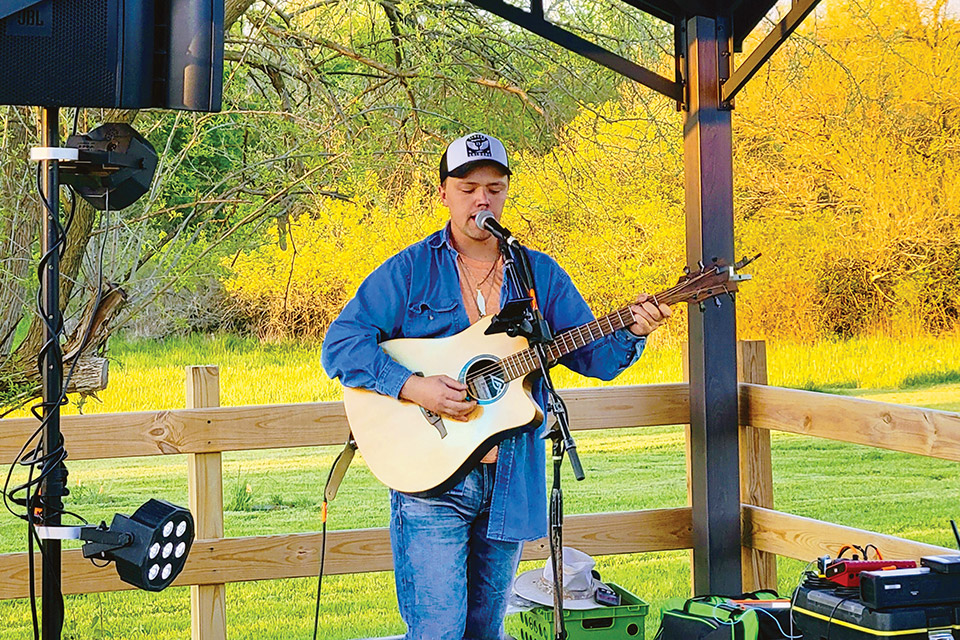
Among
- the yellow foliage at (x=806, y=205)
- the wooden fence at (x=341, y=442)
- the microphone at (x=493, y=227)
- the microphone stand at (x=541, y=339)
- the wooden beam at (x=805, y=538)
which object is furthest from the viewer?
the yellow foliage at (x=806, y=205)

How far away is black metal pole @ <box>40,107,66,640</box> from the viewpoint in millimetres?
2053

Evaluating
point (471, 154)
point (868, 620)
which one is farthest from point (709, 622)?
point (471, 154)

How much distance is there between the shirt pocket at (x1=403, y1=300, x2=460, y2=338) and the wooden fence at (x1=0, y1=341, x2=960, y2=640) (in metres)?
1.16

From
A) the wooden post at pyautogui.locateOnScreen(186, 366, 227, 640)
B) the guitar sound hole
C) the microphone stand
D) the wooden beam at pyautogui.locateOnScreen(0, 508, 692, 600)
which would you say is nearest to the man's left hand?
the microphone stand

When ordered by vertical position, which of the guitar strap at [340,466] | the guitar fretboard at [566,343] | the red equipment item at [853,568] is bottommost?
the red equipment item at [853,568]

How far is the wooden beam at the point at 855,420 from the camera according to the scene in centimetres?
321

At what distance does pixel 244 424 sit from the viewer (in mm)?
3762

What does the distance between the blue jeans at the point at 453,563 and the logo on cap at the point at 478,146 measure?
754mm

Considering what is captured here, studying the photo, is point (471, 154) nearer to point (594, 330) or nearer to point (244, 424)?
point (594, 330)

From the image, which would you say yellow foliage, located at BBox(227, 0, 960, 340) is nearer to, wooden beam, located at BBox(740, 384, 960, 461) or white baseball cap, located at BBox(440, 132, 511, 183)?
wooden beam, located at BBox(740, 384, 960, 461)

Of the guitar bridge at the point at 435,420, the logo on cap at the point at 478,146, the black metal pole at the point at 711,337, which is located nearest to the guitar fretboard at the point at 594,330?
the guitar bridge at the point at 435,420

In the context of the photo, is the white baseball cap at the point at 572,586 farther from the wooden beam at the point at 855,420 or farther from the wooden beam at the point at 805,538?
the wooden beam at the point at 855,420

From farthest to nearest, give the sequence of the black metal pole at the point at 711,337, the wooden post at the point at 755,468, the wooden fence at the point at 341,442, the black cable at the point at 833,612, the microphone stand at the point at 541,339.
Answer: the wooden post at the point at 755,468 < the black metal pole at the point at 711,337 < the wooden fence at the point at 341,442 < the black cable at the point at 833,612 < the microphone stand at the point at 541,339

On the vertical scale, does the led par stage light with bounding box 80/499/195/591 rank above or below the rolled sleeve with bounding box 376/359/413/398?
below
